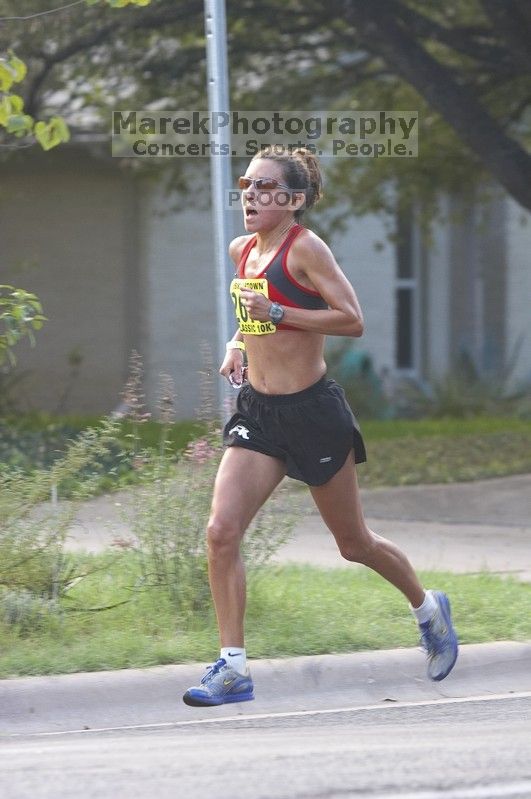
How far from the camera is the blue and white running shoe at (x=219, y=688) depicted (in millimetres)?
5105

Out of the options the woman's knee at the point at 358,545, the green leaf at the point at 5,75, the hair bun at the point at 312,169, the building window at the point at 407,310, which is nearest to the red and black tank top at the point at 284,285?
the hair bun at the point at 312,169

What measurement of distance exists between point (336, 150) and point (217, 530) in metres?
10.2

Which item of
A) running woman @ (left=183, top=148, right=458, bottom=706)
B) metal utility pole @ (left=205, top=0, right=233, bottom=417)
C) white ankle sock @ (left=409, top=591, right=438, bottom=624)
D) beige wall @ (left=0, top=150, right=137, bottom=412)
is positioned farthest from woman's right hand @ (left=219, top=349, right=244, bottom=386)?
beige wall @ (left=0, top=150, right=137, bottom=412)

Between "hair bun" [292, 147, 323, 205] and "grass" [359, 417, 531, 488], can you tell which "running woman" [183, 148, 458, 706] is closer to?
"hair bun" [292, 147, 323, 205]

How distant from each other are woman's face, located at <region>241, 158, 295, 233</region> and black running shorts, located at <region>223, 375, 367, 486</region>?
64 centimetres

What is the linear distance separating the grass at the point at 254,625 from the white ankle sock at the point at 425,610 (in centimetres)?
30

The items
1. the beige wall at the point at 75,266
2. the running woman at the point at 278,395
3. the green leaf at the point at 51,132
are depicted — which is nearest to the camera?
the running woman at the point at 278,395

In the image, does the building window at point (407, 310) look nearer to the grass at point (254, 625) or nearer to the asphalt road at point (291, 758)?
the grass at point (254, 625)

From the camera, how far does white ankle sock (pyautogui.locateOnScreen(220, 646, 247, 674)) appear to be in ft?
17.0

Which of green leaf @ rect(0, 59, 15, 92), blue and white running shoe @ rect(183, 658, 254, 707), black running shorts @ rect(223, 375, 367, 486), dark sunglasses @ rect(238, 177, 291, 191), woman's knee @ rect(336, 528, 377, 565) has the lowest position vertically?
blue and white running shoe @ rect(183, 658, 254, 707)

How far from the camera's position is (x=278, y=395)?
5.33 meters

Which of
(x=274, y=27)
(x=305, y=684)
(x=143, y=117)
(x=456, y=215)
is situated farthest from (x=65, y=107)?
(x=305, y=684)

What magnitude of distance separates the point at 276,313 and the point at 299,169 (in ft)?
2.18

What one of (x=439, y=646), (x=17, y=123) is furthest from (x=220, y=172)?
(x=439, y=646)
